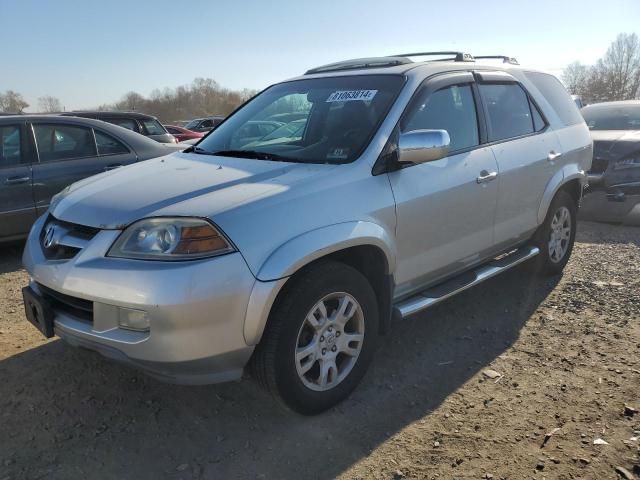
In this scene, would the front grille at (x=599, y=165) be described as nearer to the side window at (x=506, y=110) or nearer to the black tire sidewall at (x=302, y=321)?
the side window at (x=506, y=110)

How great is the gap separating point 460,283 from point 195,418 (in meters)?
1.92

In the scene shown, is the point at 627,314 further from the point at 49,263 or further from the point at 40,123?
the point at 40,123

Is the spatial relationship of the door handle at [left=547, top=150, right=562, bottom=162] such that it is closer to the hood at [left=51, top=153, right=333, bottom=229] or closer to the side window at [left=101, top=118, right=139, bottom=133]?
the hood at [left=51, top=153, right=333, bottom=229]

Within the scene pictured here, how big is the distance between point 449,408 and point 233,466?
1225mm

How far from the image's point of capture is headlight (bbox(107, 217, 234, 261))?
2441 mm

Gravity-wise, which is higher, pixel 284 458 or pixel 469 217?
pixel 469 217

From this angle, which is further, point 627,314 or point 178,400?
point 627,314

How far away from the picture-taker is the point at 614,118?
336 inches

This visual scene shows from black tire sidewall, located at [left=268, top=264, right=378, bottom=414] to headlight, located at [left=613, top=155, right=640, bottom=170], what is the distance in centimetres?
572

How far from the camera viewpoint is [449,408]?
9.96 ft

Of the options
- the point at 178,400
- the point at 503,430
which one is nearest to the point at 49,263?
the point at 178,400

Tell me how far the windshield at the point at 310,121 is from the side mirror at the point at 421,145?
0.71 feet

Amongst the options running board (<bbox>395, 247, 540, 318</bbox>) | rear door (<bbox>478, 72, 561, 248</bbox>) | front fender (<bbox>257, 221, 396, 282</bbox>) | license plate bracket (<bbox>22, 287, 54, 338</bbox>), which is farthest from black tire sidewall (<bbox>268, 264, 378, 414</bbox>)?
rear door (<bbox>478, 72, 561, 248</bbox>)

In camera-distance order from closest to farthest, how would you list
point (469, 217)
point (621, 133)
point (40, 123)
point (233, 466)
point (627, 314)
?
point (233, 466), point (469, 217), point (627, 314), point (40, 123), point (621, 133)
